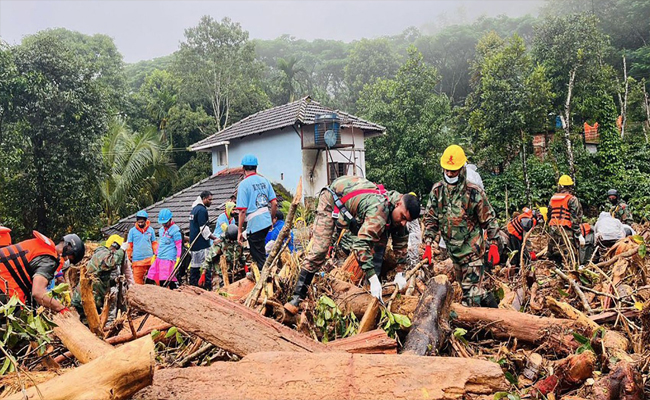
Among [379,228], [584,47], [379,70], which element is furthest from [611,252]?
[379,70]

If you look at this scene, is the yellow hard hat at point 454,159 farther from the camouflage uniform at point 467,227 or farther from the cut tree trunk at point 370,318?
the cut tree trunk at point 370,318

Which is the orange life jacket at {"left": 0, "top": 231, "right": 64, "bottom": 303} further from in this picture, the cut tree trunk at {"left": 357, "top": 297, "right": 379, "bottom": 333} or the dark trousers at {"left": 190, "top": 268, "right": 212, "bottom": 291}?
the dark trousers at {"left": 190, "top": 268, "right": 212, "bottom": 291}

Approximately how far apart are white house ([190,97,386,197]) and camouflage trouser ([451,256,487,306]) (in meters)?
11.7

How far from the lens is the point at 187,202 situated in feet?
54.1

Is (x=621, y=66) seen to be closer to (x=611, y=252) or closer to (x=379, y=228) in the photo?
(x=611, y=252)

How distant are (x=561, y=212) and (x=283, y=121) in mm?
11657

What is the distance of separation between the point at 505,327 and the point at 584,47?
59.5 feet

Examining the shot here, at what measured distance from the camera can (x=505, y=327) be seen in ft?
12.8

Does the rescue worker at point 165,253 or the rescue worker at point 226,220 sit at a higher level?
the rescue worker at point 226,220

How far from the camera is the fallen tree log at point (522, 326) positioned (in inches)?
142

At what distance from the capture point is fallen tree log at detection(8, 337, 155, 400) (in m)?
2.03

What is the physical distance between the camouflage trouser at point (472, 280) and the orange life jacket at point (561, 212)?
3508mm

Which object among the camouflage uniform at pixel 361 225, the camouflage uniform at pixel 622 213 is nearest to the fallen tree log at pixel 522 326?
the camouflage uniform at pixel 361 225

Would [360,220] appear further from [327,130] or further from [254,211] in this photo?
[327,130]
